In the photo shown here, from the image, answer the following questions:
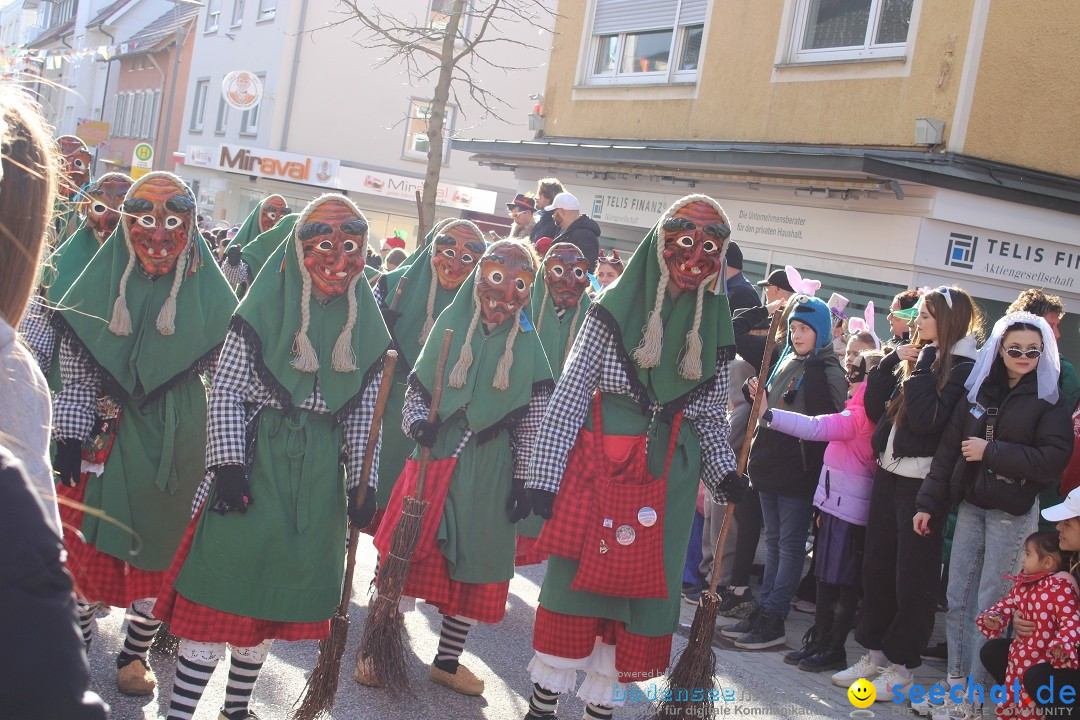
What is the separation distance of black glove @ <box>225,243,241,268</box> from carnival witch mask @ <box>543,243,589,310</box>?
2962 millimetres

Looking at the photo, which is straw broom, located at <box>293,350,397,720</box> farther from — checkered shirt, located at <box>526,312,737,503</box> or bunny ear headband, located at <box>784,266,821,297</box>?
bunny ear headband, located at <box>784,266,821,297</box>

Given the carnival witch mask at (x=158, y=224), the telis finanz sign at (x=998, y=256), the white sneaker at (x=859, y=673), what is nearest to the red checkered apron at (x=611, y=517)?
the carnival witch mask at (x=158, y=224)

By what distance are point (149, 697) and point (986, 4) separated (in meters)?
10.4

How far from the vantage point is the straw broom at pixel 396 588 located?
196 inches

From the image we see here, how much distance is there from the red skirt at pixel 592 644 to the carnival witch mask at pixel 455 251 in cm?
263

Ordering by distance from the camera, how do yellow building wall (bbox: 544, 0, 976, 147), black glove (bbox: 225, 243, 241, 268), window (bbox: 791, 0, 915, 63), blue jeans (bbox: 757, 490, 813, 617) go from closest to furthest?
1. blue jeans (bbox: 757, 490, 813, 617)
2. black glove (bbox: 225, 243, 241, 268)
3. yellow building wall (bbox: 544, 0, 976, 147)
4. window (bbox: 791, 0, 915, 63)

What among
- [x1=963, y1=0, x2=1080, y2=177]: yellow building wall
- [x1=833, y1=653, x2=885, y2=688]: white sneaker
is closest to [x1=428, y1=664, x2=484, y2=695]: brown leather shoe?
[x1=833, y1=653, x2=885, y2=688]: white sneaker

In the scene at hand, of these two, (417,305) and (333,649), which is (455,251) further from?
(333,649)

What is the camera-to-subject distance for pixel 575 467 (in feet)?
15.5

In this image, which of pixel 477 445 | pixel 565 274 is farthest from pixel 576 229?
pixel 477 445

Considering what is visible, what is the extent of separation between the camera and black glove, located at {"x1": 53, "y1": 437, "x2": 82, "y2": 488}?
4422 mm

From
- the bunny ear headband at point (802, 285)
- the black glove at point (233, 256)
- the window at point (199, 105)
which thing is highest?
the window at point (199, 105)

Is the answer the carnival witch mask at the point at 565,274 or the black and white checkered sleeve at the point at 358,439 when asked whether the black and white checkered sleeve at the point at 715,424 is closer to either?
the black and white checkered sleeve at the point at 358,439

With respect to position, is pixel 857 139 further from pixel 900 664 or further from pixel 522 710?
pixel 522 710
